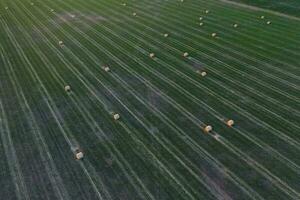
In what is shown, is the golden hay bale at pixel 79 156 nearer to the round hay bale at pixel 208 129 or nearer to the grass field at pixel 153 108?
the grass field at pixel 153 108

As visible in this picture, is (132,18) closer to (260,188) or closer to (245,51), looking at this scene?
(245,51)

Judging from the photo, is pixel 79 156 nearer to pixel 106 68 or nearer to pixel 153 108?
pixel 153 108

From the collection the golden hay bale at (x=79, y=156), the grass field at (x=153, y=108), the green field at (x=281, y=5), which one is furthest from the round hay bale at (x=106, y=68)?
the green field at (x=281, y=5)

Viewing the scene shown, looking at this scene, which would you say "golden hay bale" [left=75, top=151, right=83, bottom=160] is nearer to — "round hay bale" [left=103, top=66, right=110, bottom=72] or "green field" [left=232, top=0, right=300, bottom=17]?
"round hay bale" [left=103, top=66, right=110, bottom=72]

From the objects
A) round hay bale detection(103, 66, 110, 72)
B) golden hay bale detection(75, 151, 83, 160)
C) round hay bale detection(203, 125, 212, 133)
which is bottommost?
round hay bale detection(103, 66, 110, 72)

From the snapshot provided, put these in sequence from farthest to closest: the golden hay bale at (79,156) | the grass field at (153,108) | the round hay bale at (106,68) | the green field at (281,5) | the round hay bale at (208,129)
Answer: the green field at (281,5) < the round hay bale at (106,68) < the round hay bale at (208,129) < the golden hay bale at (79,156) < the grass field at (153,108)

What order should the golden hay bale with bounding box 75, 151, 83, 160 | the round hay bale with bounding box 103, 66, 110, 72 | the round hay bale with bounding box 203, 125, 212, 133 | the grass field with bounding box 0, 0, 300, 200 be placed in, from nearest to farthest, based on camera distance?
the grass field with bounding box 0, 0, 300, 200 → the golden hay bale with bounding box 75, 151, 83, 160 → the round hay bale with bounding box 203, 125, 212, 133 → the round hay bale with bounding box 103, 66, 110, 72

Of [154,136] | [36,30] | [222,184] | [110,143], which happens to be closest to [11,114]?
[110,143]

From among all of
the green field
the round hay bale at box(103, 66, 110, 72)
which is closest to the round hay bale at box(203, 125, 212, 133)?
the round hay bale at box(103, 66, 110, 72)

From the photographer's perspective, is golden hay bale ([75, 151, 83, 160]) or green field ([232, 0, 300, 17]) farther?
green field ([232, 0, 300, 17])

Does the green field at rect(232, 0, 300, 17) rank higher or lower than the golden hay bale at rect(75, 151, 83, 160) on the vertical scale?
lower
